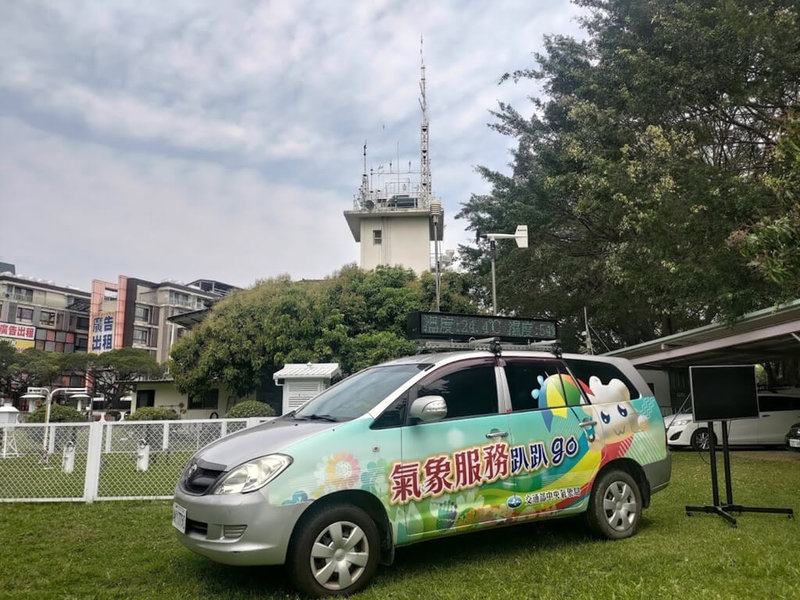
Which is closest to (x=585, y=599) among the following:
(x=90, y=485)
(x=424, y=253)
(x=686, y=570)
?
(x=686, y=570)

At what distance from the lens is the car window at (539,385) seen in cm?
544

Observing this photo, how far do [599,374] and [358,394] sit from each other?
99.1 inches

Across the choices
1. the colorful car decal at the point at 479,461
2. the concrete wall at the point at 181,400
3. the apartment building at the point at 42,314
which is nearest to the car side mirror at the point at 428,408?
the colorful car decal at the point at 479,461

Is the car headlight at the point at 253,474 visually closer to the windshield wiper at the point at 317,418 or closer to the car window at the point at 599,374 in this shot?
the windshield wiper at the point at 317,418

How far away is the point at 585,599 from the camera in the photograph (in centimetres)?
409

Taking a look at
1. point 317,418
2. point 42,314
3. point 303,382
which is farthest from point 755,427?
point 42,314

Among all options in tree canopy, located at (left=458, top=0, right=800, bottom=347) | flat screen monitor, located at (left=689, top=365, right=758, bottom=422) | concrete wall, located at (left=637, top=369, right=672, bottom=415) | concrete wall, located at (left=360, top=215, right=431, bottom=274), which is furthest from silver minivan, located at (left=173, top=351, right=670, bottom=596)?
concrete wall, located at (left=360, top=215, right=431, bottom=274)

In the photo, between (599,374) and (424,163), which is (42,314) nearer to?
(424,163)

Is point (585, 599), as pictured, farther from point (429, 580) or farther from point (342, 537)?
point (342, 537)

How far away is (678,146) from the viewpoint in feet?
39.0

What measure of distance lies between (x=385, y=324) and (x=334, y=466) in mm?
20568

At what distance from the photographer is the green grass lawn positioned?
14.3 ft

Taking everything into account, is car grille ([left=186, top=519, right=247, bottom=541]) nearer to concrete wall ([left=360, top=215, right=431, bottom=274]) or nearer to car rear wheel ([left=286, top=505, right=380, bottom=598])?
car rear wheel ([left=286, top=505, right=380, bottom=598])

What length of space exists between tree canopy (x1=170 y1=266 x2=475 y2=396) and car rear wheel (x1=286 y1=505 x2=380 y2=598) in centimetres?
1806
